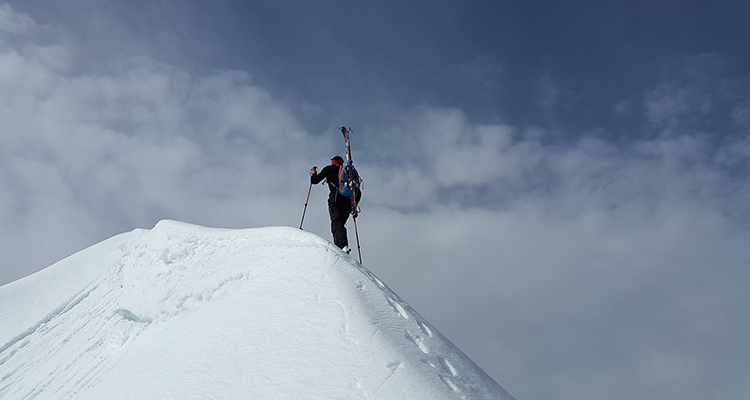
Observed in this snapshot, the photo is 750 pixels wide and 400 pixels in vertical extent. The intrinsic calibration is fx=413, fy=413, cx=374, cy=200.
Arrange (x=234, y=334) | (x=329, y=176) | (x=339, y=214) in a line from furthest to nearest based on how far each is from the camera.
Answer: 1. (x=329, y=176)
2. (x=339, y=214)
3. (x=234, y=334)

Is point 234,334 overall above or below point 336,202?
below

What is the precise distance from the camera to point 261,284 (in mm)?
4984

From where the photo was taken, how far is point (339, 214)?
8664mm

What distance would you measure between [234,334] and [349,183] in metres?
5.05

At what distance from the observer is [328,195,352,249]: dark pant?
8.39 metres

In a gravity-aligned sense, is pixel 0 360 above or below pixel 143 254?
below

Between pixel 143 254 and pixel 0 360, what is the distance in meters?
2.82

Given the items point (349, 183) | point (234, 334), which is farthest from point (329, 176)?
point (234, 334)

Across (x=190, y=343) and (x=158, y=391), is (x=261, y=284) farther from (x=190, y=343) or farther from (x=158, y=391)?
(x=158, y=391)

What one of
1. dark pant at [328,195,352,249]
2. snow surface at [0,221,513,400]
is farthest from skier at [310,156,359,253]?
snow surface at [0,221,513,400]

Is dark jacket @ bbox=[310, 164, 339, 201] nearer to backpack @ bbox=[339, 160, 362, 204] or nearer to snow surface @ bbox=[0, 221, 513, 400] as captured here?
backpack @ bbox=[339, 160, 362, 204]

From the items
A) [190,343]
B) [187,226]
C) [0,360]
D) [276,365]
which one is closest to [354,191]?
[187,226]

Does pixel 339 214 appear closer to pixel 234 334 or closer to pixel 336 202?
pixel 336 202

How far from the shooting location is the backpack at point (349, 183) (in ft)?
28.8
